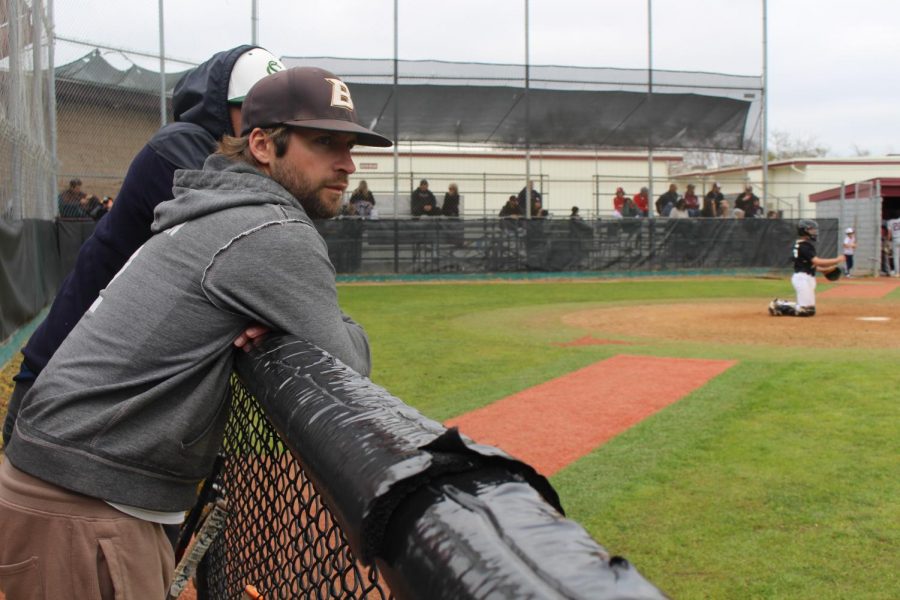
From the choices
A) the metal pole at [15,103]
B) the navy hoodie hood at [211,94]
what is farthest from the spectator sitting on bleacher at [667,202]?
the navy hoodie hood at [211,94]

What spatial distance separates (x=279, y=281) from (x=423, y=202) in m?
23.1

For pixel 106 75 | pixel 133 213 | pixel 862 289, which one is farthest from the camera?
pixel 862 289

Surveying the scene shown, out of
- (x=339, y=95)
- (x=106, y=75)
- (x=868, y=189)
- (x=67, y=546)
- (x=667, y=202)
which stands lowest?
(x=67, y=546)

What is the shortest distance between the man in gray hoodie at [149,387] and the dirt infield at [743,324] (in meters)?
10.0

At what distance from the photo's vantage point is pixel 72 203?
742 inches

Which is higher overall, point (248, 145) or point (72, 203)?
point (72, 203)

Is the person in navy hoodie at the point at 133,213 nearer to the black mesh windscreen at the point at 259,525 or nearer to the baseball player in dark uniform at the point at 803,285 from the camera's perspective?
the black mesh windscreen at the point at 259,525

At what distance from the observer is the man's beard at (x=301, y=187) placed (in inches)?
79.7

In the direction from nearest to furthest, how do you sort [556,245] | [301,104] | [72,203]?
[301,104]
[72,203]
[556,245]

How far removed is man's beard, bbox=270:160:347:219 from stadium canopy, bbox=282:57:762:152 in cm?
2415

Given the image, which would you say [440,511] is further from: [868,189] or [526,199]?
[868,189]

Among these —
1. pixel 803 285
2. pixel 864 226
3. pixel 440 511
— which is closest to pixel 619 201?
pixel 864 226

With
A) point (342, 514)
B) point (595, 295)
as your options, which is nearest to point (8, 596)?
point (342, 514)

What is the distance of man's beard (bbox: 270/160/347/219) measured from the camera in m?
2.03
